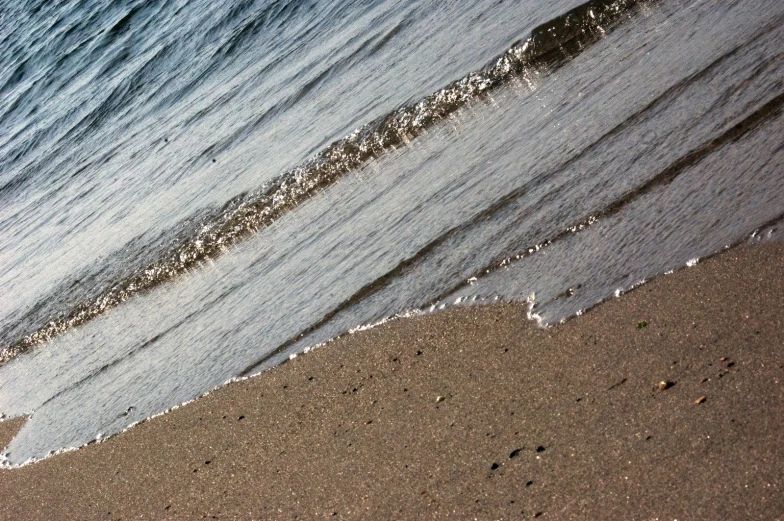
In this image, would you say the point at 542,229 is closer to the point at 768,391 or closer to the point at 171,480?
the point at 768,391

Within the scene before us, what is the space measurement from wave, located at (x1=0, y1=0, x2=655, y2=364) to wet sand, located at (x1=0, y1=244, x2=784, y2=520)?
2369 millimetres

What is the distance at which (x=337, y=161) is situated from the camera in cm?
721

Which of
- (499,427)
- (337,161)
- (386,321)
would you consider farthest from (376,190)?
(499,427)

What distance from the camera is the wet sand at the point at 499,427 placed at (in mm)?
3154

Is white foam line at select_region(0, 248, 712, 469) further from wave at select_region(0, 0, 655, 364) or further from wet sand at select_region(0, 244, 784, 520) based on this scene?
wave at select_region(0, 0, 655, 364)

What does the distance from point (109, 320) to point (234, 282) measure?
1.38 meters

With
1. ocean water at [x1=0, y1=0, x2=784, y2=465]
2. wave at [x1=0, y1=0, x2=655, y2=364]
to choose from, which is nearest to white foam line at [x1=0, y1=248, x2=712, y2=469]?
ocean water at [x1=0, y1=0, x2=784, y2=465]

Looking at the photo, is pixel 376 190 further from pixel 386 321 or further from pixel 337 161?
pixel 386 321

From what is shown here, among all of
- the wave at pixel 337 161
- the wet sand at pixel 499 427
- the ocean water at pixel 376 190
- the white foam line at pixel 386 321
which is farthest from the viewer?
the wave at pixel 337 161

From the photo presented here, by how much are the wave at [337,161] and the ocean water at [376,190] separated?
0.02m

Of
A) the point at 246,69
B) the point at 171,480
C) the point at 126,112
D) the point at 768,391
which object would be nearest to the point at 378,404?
the point at 171,480

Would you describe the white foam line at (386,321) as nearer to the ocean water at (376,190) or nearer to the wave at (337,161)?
the ocean water at (376,190)

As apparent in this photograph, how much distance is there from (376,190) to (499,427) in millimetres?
3094

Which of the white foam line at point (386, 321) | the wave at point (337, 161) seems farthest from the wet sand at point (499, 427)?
the wave at point (337, 161)
